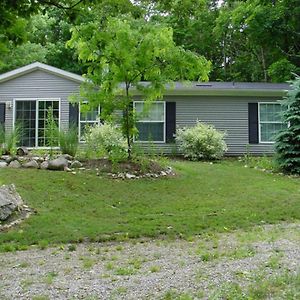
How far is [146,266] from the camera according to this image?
477cm

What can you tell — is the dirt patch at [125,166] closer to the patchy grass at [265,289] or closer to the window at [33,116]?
the window at [33,116]

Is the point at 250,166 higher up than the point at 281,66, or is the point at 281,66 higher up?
the point at 281,66

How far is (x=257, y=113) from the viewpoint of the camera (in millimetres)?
16781

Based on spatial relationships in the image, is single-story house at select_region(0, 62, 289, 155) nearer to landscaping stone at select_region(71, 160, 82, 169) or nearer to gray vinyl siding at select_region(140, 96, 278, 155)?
gray vinyl siding at select_region(140, 96, 278, 155)

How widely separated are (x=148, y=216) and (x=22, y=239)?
2.39m

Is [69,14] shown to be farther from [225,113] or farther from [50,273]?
[225,113]

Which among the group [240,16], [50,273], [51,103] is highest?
[240,16]

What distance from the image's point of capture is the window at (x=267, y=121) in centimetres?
1669

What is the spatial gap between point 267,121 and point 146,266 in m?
13.0

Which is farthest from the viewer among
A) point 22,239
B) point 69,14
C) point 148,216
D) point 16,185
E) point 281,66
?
point 281,66

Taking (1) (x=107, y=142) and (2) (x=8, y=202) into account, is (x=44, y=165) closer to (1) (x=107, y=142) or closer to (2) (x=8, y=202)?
(1) (x=107, y=142)

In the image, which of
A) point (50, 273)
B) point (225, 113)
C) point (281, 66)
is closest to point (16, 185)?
point (50, 273)

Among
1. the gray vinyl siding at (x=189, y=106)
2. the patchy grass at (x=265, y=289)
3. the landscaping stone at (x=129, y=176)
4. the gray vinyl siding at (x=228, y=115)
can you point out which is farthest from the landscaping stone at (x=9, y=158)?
the patchy grass at (x=265, y=289)

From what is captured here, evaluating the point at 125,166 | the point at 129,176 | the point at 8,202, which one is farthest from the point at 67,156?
the point at 8,202
